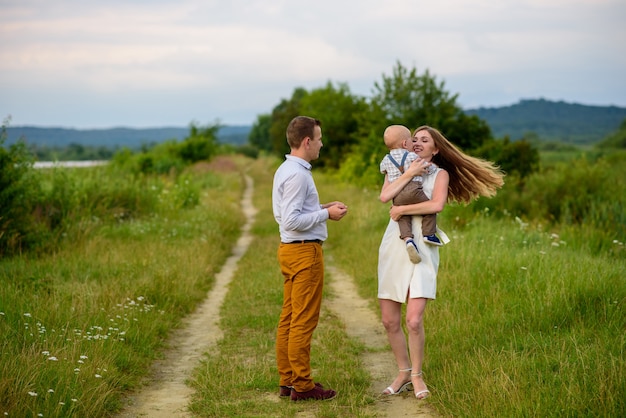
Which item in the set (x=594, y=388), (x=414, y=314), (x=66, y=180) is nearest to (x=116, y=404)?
(x=414, y=314)

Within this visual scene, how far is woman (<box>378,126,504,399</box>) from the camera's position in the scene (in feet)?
18.4

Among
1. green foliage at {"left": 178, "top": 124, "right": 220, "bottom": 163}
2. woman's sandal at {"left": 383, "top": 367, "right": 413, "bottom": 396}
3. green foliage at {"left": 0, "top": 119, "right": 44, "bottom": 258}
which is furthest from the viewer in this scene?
green foliage at {"left": 178, "top": 124, "right": 220, "bottom": 163}

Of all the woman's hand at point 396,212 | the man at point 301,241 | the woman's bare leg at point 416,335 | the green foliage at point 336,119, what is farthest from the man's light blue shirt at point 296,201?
the green foliage at point 336,119

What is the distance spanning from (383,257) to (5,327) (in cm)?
369

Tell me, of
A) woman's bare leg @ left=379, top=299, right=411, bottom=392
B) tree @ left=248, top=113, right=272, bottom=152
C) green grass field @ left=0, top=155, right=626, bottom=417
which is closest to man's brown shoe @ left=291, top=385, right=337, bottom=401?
green grass field @ left=0, top=155, right=626, bottom=417

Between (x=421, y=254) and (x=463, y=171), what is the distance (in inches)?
34.2

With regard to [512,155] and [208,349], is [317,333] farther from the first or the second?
[512,155]

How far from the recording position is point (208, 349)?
769 centimetres

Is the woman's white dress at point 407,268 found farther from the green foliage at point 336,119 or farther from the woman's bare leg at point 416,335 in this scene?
the green foliage at point 336,119

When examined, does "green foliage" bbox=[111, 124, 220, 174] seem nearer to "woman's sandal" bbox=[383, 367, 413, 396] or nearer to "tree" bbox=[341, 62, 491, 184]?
"tree" bbox=[341, 62, 491, 184]

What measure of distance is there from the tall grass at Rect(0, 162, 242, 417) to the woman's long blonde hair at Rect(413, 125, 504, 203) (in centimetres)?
342

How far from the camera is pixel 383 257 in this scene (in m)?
5.82

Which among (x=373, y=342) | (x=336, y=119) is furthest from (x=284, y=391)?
(x=336, y=119)

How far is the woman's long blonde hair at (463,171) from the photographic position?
589 cm
